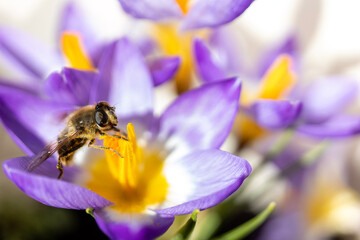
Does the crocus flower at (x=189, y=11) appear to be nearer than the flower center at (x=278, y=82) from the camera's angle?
Yes

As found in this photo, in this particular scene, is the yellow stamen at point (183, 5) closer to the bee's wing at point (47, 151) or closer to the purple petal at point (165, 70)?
the purple petal at point (165, 70)

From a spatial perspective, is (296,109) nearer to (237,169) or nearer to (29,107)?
(237,169)

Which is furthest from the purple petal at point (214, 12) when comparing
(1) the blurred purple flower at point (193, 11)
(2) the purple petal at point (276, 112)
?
(2) the purple petal at point (276, 112)

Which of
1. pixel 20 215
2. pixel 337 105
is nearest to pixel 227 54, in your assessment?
pixel 337 105

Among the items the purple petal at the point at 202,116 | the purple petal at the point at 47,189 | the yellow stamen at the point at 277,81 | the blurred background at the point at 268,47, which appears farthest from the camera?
the blurred background at the point at 268,47

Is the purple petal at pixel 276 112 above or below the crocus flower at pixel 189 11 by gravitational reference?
below

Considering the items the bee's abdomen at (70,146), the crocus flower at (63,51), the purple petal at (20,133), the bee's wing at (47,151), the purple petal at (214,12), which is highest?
the purple petal at (214,12)
